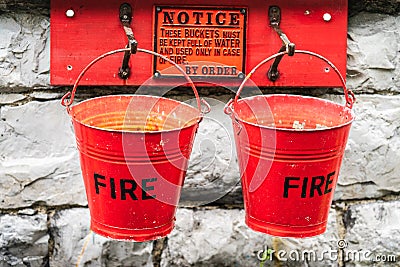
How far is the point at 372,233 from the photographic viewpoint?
211 centimetres

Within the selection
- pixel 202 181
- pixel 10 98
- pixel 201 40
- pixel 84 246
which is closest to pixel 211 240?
pixel 202 181

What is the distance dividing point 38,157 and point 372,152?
3.24 ft

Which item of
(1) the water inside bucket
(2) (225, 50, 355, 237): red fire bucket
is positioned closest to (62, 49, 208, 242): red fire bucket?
(1) the water inside bucket

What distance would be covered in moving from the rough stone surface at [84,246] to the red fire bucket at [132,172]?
1.29ft

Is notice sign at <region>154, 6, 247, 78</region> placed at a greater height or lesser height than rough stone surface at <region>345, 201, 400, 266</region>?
greater

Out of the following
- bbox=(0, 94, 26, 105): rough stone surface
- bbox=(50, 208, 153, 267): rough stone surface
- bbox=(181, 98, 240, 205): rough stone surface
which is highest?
bbox=(0, 94, 26, 105): rough stone surface

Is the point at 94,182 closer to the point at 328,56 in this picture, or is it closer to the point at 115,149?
the point at 115,149

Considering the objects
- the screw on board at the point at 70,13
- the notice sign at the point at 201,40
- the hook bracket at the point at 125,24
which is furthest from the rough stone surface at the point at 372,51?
the screw on board at the point at 70,13

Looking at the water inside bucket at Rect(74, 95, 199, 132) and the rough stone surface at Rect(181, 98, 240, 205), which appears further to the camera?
the rough stone surface at Rect(181, 98, 240, 205)

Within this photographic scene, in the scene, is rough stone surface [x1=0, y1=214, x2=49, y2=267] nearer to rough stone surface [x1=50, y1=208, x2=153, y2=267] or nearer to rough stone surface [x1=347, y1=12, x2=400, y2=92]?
rough stone surface [x1=50, y1=208, x2=153, y2=267]

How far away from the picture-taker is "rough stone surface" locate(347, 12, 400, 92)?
2.00 m

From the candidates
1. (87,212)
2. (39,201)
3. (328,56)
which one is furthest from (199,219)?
(328,56)

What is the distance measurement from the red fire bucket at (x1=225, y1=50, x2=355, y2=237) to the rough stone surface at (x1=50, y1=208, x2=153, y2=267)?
0.51 metres

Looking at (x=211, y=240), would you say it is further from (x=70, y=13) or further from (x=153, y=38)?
(x=70, y=13)
